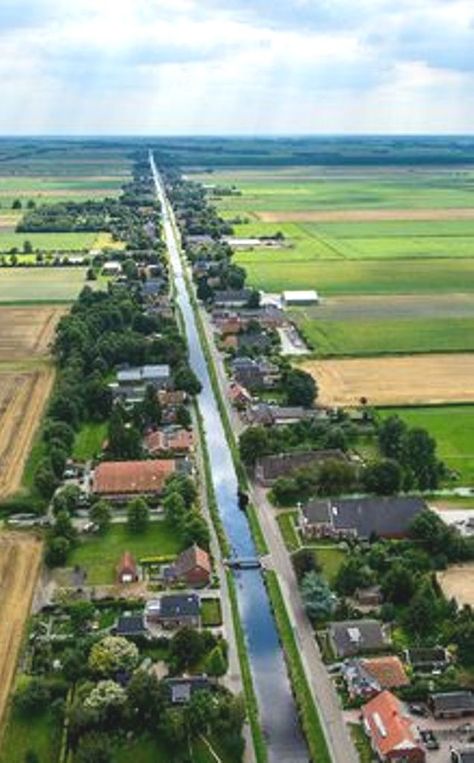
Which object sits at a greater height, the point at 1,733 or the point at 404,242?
the point at 404,242

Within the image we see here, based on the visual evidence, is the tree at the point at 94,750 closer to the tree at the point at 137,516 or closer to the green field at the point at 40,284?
the tree at the point at 137,516

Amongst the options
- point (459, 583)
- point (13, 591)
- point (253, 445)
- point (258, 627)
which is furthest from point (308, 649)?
point (253, 445)

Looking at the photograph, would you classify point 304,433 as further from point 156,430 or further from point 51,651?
point 51,651

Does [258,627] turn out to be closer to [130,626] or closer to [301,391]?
[130,626]

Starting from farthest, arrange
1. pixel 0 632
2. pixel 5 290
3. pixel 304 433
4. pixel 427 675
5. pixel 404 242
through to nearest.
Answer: pixel 404 242 → pixel 5 290 → pixel 304 433 → pixel 0 632 → pixel 427 675

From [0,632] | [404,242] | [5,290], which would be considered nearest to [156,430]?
[0,632]

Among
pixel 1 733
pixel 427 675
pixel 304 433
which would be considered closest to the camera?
pixel 1 733
